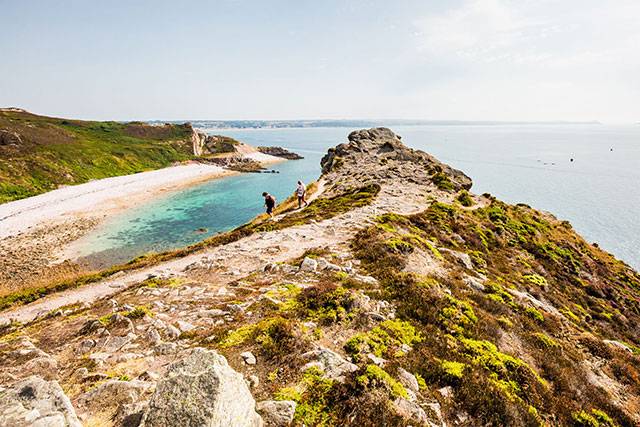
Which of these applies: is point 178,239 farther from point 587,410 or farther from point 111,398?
point 587,410

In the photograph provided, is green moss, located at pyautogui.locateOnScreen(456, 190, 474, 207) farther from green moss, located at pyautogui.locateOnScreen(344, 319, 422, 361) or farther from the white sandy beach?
the white sandy beach

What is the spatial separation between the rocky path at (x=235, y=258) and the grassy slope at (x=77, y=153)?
82.1 m

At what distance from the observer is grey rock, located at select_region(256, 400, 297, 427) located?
589cm

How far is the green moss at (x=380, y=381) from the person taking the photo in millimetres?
7031

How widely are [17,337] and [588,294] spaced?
112 ft

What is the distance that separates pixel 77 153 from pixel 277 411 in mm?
139476

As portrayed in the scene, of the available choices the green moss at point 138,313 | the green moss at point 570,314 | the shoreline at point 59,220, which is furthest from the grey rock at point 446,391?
the shoreline at point 59,220

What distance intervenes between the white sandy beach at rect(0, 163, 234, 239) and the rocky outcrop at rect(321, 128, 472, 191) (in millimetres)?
53987

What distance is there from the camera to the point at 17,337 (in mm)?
9883

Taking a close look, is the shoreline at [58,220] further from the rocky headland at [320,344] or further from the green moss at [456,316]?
the green moss at [456,316]

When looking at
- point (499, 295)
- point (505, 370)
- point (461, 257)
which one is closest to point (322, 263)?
point (505, 370)

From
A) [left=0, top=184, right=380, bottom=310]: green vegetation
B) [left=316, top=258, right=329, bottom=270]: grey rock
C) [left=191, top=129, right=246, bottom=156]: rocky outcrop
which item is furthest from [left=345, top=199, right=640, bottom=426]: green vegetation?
[left=191, top=129, right=246, bottom=156]: rocky outcrop

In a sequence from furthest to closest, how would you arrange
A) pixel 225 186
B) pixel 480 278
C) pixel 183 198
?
pixel 225 186 < pixel 183 198 < pixel 480 278

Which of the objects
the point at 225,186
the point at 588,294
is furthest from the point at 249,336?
the point at 225,186
